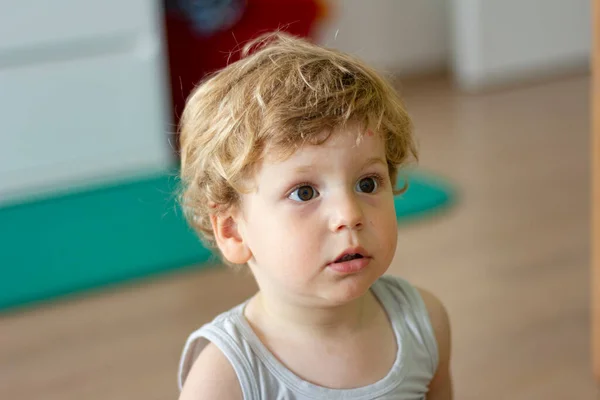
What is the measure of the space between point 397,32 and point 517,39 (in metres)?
0.45

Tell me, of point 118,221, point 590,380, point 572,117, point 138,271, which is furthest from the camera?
point 572,117

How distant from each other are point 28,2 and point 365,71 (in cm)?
172

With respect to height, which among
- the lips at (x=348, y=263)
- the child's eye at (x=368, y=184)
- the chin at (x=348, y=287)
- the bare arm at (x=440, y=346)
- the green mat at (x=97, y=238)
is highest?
the child's eye at (x=368, y=184)

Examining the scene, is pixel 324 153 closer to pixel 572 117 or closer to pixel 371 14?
pixel 572 117

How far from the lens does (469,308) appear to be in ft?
5.84

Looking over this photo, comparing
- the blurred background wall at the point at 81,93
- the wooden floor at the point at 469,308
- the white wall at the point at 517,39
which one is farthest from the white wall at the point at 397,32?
the wooden floor at the point at 469,308

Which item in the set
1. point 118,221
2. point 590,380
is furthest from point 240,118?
point 118,221

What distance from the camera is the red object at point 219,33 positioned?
107 inches

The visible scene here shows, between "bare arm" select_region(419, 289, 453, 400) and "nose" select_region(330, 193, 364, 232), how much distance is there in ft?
0.74

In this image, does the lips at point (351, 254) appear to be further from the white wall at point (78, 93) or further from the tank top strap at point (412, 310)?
the white wall at point (78, 93)

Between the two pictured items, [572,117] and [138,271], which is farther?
[572,117]

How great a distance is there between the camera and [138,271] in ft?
6.55

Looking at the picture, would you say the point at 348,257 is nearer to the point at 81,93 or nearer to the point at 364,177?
the point at 364,177

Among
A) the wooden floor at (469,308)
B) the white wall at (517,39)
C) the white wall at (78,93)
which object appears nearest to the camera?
the wooden floor at (469,308)
